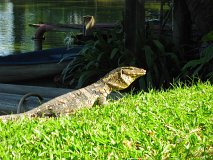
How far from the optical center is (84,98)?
18.1 feet

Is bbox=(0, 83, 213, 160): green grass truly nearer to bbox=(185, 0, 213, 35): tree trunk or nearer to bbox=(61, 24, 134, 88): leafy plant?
bbox=(61, 24, 134, 88): leafy plant

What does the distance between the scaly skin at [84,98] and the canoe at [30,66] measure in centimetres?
394

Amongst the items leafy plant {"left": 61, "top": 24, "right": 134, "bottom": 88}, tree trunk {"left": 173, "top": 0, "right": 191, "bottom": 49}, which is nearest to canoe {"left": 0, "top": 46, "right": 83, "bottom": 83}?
leafy plant {"left": 61, "top": 24, "right": 134, "bottom": 88}

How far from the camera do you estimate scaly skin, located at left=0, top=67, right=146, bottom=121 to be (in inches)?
199

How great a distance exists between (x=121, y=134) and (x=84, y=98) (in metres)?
1.75

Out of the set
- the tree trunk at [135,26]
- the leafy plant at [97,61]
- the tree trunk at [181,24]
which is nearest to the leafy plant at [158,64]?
the tree trunk at [135,26]

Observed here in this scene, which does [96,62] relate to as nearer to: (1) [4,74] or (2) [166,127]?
(1) [4,74]

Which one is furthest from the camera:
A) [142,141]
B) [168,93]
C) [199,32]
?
[199,32]

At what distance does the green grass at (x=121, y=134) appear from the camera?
11.2 feet

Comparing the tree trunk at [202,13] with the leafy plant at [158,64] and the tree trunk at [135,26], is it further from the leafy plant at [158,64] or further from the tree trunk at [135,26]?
the tree trunk at [135,26]

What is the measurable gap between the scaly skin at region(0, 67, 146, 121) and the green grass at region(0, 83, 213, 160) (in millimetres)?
272

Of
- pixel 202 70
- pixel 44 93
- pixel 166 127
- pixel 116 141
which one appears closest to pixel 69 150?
pixel 116 141

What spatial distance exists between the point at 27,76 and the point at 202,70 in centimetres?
351

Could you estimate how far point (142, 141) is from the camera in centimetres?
369
